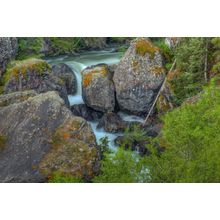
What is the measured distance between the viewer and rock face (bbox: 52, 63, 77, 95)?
482 inches

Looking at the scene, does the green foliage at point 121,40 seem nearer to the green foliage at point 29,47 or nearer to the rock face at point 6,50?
the green foliage at point 29,47

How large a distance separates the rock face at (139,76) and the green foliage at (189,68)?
808 millimetres

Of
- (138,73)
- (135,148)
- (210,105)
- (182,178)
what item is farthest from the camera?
(138,73)

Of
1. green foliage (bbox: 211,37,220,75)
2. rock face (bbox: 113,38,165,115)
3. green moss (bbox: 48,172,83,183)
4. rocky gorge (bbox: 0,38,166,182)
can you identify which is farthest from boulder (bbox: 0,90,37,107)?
green foliage (bbox: 211,37,220,75)

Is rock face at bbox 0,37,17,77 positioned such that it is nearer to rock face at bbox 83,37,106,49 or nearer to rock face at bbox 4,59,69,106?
rock face at bbox 4,59,69,106

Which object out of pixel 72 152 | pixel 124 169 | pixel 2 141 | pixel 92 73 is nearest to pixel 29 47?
pixel 2 141

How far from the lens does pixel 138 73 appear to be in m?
12.5

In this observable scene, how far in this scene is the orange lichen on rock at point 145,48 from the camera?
40.2 feet

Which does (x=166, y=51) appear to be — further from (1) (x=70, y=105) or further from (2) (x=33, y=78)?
(2) (x=33, y=78)

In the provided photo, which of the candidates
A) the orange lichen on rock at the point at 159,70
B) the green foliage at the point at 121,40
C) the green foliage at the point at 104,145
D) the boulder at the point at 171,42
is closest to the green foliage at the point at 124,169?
the green foliage at the point at 104,145

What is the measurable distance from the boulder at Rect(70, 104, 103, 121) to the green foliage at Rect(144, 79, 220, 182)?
3.17 metres

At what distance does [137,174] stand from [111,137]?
2.90 m
